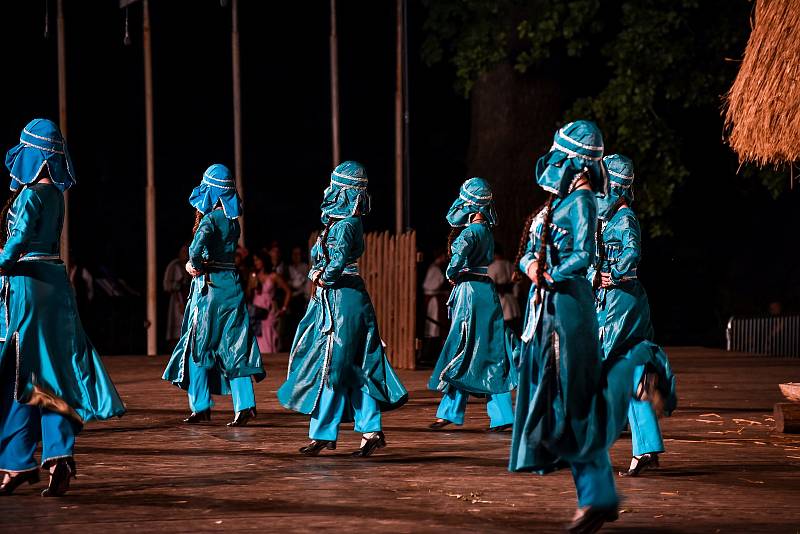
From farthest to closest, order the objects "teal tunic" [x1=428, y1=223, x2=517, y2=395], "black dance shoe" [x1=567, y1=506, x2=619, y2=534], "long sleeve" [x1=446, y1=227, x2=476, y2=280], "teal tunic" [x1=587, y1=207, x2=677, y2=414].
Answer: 1. "long sleeve" [x1=446, y1=227, x2=476, y2=280]
2. "teal tunic" [x1=428, y1=223, x2=517, y2=395]
3. "teal tunic" [x1=587, y1=207, x2=677, y2=414]
4. "black dance shoe" [x1=567, y1=506, x2=619, y2=534]

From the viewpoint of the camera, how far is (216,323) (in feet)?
41.1

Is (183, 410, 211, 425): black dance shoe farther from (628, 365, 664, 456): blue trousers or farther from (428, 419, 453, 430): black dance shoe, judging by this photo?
(628, 365, 664, 456): blue trousers

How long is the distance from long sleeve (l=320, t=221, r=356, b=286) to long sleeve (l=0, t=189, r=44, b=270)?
8.50 ft

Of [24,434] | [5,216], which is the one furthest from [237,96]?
[24,434]

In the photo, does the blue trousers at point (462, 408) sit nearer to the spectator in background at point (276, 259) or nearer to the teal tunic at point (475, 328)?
the teal tunic at point (475, 328)

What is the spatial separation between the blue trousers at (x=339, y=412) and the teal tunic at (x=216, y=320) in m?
1.94

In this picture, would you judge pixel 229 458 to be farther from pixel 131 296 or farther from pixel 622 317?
pixel 131 296

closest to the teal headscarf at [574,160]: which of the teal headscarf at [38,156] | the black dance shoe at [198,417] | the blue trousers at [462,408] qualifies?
the teal headscarf at [38,156]

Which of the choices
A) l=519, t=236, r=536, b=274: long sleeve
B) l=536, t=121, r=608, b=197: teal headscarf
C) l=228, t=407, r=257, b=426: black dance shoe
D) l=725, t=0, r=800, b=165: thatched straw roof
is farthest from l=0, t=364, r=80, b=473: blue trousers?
l=725, t=0, r=800, b=165: thatched straw roof

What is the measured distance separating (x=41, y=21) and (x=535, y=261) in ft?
80.3

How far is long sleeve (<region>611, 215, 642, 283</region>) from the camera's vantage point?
32.1 ft

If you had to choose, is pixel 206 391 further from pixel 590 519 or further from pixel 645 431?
pixel 590 519

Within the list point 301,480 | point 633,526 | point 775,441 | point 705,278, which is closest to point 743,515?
point 633,526

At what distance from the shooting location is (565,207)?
24.6 ft
